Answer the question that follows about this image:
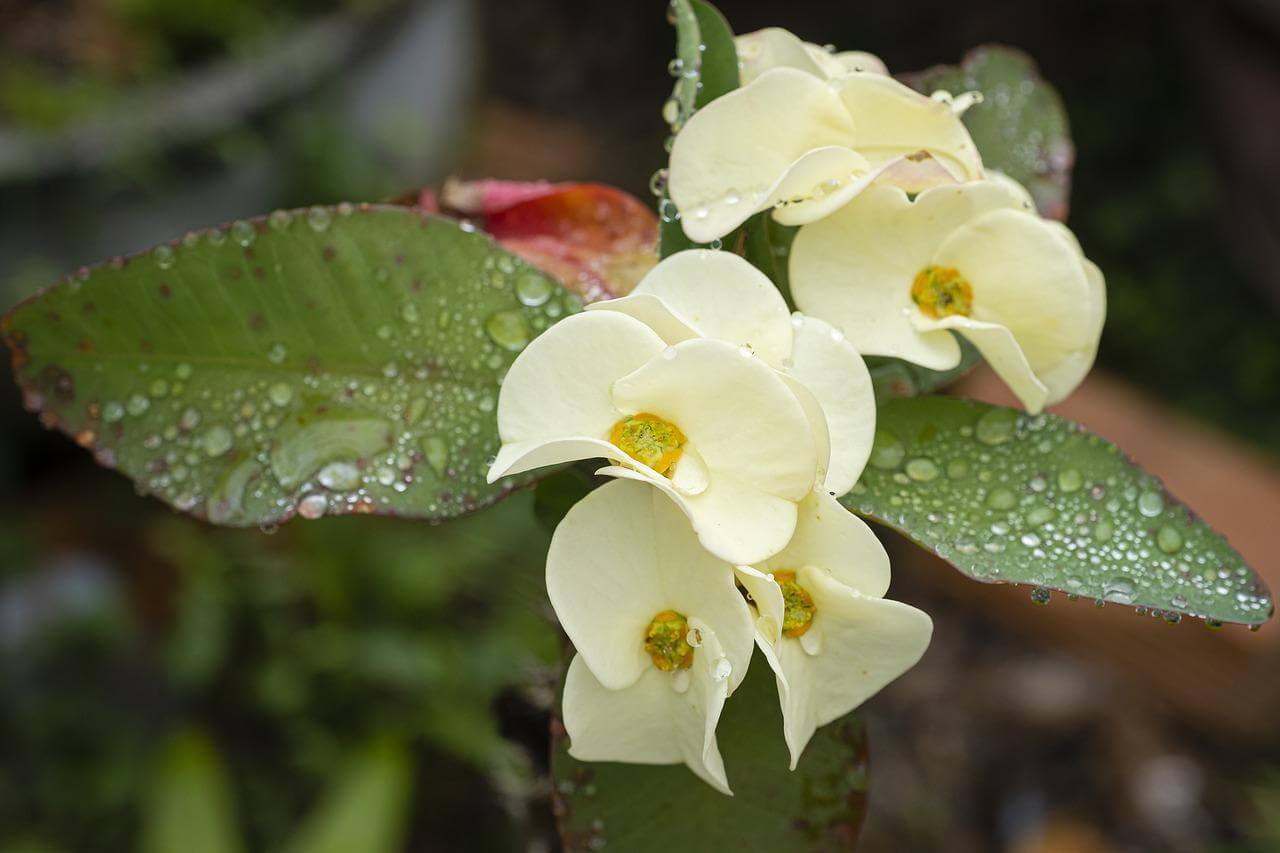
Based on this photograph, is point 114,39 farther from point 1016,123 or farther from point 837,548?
point 837,548

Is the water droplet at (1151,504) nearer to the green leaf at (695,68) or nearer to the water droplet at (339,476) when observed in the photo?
the green leaf at (695,68)

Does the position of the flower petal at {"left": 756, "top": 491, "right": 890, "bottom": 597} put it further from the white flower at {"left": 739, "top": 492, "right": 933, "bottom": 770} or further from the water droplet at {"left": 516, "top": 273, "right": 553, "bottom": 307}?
the water droplet at {"left": 516, "top": 273, "right": 553, "bottom": 307}

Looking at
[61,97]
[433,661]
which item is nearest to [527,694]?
[433,661]

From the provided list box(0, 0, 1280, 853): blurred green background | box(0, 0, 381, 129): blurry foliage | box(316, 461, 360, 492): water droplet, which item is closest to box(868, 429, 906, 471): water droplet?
box(316, 461, 360, 492): water droplet

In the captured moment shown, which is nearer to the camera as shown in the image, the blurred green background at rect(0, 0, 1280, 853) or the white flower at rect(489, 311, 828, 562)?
the white flower at rect(489, 311, 828, 562)

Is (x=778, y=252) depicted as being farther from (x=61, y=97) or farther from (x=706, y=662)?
(x=61, y=97)

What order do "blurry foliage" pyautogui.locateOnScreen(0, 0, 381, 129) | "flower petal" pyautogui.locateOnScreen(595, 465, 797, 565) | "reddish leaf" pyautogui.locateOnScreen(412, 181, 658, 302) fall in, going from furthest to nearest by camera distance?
"blurry foliage" pyautogui.locateOnScreen(0, 0, 381, 129) → "reddish leaf" pyautogui.locateOnScreen(412, 181, 658, 302) → "flower petal" pyautogui.locateOnScreen(595, 465, 797, 565)

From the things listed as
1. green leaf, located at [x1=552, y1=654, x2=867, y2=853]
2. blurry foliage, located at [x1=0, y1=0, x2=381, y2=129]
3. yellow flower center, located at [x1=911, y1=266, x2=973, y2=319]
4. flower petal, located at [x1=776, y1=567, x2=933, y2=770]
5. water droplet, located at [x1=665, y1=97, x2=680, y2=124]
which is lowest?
blurry foliage, located at [x1=0, y1=0, x2=381, y2=129]
